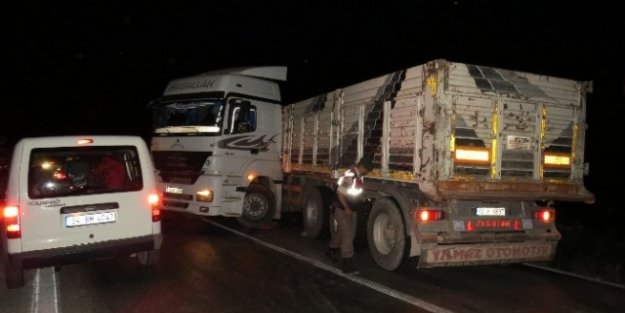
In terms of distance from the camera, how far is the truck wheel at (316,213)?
380 inches

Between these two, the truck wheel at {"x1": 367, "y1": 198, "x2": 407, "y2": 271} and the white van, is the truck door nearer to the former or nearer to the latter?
the white van

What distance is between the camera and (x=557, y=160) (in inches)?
285

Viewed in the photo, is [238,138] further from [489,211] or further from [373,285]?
[489,211]

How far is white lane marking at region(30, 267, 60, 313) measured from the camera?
5.37 metres

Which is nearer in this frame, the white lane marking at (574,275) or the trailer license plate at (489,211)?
the white lane marking at (574,275)

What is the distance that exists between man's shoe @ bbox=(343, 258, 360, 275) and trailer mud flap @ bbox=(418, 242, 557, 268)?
2.84 ft

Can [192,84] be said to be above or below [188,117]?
above

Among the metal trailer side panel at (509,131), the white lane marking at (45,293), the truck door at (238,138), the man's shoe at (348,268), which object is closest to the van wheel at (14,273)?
the white lane marking at (45,293)

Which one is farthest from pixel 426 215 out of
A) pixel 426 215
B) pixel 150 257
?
pixel 150 257

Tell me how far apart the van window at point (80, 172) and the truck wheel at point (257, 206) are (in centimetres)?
398

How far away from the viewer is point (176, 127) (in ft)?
36.2

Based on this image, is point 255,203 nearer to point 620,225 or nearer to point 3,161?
point 3,161

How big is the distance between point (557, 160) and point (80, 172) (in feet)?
21.0

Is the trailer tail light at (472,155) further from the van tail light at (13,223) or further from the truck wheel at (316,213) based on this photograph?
the van tail light at (13,223)
